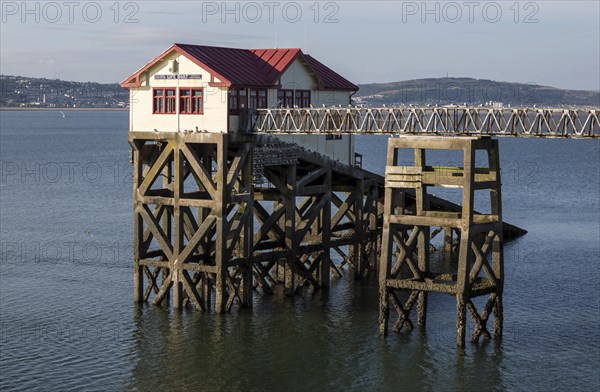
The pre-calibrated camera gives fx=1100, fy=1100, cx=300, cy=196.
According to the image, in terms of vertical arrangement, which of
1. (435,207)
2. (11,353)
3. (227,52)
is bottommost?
(11,353)

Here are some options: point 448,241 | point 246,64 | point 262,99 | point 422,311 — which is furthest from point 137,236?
point 448,241

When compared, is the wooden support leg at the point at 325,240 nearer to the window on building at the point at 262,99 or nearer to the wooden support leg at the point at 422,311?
the window on building at the point at 262,99

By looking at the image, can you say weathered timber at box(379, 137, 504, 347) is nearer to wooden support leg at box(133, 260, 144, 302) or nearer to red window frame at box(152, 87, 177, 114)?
red window frame at box(152, 87, 177, 114)

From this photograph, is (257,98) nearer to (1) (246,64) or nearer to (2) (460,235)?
(1) (246,64)

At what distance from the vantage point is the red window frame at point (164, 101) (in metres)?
46.9

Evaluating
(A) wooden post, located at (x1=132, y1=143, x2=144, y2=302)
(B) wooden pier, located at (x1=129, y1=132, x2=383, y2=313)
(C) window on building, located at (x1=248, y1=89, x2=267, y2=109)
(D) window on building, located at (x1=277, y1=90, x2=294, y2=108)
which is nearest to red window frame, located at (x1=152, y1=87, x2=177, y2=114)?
(B) wooden pier, located at (x1=129, y1=132, x2=383, y2=313)

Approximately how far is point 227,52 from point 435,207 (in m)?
17.4

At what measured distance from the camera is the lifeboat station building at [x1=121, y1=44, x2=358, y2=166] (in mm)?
46062

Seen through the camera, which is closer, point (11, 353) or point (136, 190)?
point (11, 353)

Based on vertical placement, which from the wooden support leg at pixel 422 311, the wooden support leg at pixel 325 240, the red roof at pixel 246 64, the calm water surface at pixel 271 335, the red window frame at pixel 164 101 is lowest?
the calm water surface at pixel 271 335

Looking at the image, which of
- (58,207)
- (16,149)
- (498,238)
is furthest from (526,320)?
(16,149)

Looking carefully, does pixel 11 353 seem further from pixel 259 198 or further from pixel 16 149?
pixel 16 149

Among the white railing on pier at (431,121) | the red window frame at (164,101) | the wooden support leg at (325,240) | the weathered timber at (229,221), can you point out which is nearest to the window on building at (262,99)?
the white railing on pier at (431,121)

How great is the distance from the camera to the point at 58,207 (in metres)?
80.3
